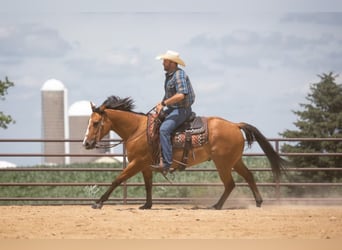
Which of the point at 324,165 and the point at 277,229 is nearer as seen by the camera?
the point at 277,229

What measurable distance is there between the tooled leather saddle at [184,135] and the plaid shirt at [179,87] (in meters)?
0.27

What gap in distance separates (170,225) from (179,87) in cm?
206

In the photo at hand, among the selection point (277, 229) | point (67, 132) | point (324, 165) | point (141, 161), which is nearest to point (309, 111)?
point (324, 165)

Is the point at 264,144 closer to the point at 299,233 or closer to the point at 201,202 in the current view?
the point at 201,202

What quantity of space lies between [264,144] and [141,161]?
176 centimetres

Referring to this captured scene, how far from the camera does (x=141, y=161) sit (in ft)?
29.0

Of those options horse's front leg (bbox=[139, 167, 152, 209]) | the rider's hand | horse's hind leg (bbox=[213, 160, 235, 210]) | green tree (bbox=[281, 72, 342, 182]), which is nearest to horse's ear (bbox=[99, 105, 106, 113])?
the rider's hand

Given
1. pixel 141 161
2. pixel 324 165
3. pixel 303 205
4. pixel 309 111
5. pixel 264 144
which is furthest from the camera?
pixel 309 111

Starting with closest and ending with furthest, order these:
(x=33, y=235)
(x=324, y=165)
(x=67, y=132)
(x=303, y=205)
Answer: (x=33, y=235)
(x=303, y=205)
(x=324, y=165)
(x=67, y=132)

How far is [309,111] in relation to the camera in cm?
2239

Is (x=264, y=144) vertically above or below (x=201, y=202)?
above

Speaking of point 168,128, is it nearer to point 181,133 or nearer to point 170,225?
point 181,133

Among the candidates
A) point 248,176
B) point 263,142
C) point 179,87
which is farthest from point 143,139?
point 263,142

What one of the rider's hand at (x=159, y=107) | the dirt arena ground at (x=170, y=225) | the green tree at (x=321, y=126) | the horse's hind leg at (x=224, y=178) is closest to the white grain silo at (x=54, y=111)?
the green tree at (x=321, y=126)
